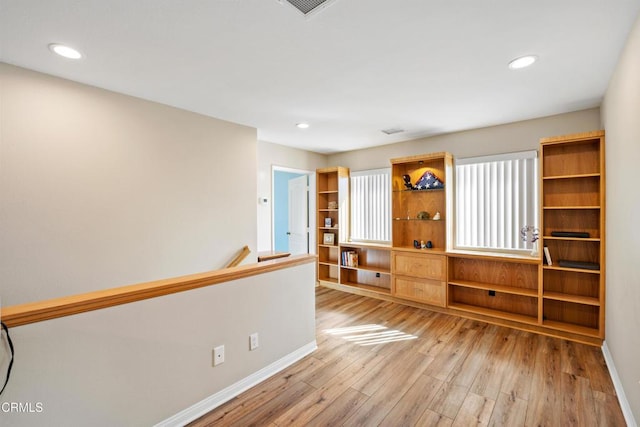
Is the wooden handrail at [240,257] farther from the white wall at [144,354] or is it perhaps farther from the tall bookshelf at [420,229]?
the tall bookshelf at [420,229]

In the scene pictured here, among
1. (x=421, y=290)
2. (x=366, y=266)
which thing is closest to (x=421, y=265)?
(x=421, y=290)

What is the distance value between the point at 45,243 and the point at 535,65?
163 inches

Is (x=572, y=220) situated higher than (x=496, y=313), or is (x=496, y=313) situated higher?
(x=572, y=220)

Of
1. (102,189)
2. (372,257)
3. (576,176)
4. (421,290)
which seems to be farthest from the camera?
(372,257)

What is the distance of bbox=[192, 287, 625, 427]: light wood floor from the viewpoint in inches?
75.3

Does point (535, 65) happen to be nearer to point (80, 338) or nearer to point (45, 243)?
point (80, 338)

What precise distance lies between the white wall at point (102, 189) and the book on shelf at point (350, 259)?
213 centimetres

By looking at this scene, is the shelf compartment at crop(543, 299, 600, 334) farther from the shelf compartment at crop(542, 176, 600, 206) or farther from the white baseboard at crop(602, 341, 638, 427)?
the shelf compartment at crop(542, 176, 600, 206)

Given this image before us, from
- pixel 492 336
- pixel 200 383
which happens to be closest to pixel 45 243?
pixel 200 383

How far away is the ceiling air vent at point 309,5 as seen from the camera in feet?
5.09

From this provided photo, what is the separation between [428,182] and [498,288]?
5.39 ft

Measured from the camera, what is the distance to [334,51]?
80.4 inches

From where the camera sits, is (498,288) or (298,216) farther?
(298,216)

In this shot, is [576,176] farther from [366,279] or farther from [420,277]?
[366,279]
